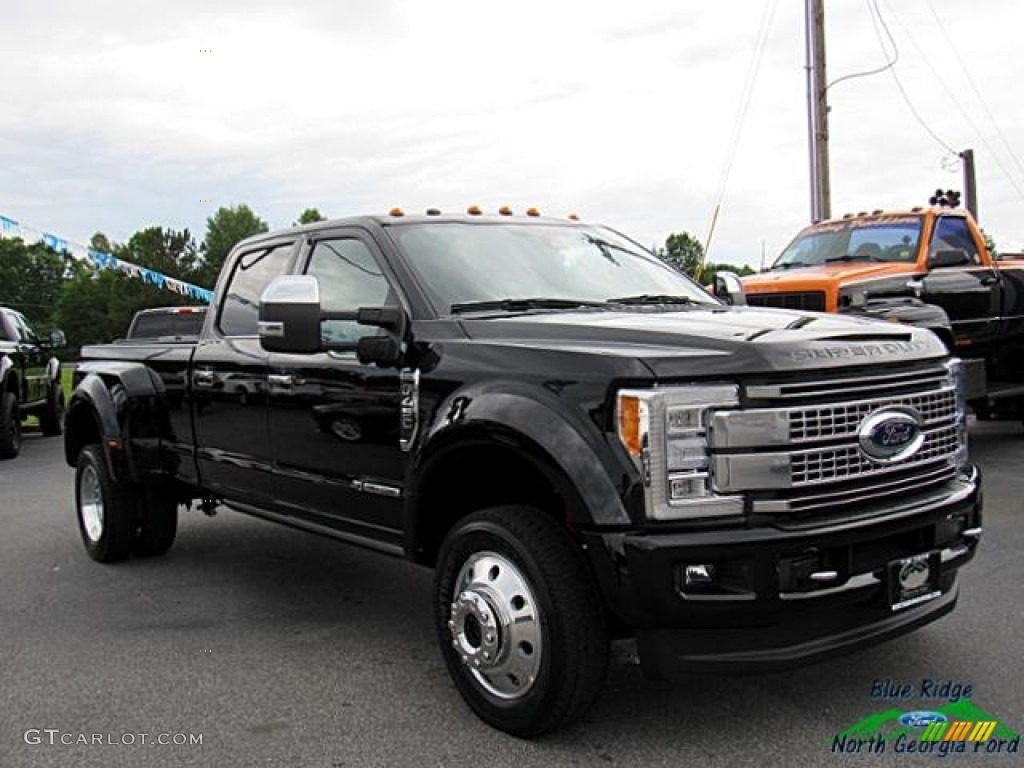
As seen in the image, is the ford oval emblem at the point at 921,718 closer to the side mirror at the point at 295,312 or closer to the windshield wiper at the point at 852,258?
the side mirror at the point at 295,312

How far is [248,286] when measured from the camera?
215 inches

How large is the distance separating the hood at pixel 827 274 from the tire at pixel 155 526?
5162 mm

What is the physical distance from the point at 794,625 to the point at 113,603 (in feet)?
12.2

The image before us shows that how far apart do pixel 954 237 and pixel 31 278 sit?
10809 cm

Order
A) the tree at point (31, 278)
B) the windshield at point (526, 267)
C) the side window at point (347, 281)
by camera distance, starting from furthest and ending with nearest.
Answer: the tree at point (31, 278) → the side window at point (347, 281) → the windshield at point (526, 267)

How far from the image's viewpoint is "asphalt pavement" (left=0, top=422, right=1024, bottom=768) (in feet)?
11.3

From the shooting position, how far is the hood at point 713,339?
3164 mm

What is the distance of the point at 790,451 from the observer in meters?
3.14

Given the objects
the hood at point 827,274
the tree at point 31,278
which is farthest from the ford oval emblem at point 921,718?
the tree at point 31,278

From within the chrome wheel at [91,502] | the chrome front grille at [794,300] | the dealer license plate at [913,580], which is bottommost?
the chrome wheel at [91,502]

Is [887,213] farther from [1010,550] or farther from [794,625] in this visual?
[794,625]

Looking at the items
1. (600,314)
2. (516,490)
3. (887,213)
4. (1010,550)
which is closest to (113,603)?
(516,490)

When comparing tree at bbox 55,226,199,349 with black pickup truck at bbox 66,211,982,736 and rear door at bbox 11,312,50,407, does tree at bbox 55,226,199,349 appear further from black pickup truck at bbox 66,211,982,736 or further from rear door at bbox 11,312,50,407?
black pickup truck at bbox 66,211,982,736

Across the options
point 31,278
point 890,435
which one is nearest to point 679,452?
point 890,435
